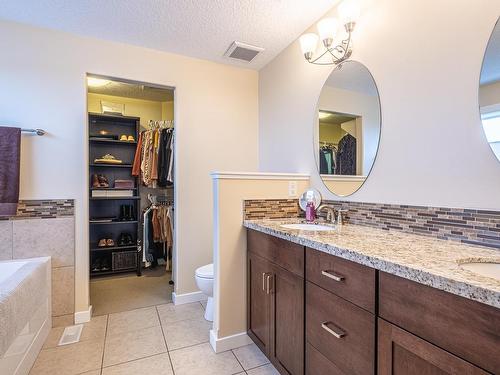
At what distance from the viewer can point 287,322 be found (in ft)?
4.77

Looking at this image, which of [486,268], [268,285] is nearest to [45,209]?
[268,285]

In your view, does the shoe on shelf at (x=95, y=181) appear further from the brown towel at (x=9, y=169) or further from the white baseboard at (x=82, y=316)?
the white baseboard at (x=82, y=316)

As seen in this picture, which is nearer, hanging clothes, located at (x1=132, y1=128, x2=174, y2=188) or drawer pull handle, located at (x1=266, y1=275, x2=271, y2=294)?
drawer pull handle, located at (x1=266, y1=275, x2=271, y2=294)

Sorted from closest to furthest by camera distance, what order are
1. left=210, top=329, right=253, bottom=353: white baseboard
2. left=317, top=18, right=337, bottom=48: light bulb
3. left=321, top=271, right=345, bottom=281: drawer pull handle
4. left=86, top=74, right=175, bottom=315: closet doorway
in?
left=321, top=271, right=345, bottom=281: drawer pull handle
left=317, top=18, right=337, bottom=48: light bulb
left=210, top=329, right=253, bottom=353: white baseboard
left=86, top=74, right=175, bottom=315: closet doorway

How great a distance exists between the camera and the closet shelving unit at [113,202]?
3375 millimetres

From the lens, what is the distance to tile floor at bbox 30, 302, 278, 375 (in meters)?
1.64

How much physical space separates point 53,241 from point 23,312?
2.47 ft

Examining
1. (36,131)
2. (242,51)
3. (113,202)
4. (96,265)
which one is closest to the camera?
(36,131)

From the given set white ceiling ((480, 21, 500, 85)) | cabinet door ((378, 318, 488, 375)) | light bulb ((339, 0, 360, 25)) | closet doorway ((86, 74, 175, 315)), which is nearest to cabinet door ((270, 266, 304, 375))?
cabinet door ((378, 318, 488, 375))

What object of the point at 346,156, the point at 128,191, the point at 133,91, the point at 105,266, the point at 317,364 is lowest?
the point at 105,266

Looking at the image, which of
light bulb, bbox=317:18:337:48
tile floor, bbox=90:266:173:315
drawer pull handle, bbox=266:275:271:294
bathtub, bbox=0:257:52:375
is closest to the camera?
bathtub, bbox=0:257:52:375

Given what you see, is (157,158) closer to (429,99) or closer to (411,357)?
(429,99)

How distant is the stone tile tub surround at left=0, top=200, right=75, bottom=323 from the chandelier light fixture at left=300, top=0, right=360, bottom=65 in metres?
2.29

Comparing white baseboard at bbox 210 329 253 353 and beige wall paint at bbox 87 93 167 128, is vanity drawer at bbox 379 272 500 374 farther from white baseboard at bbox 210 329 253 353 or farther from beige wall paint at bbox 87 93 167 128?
beige wall paint at bbox 87 93 167 128
